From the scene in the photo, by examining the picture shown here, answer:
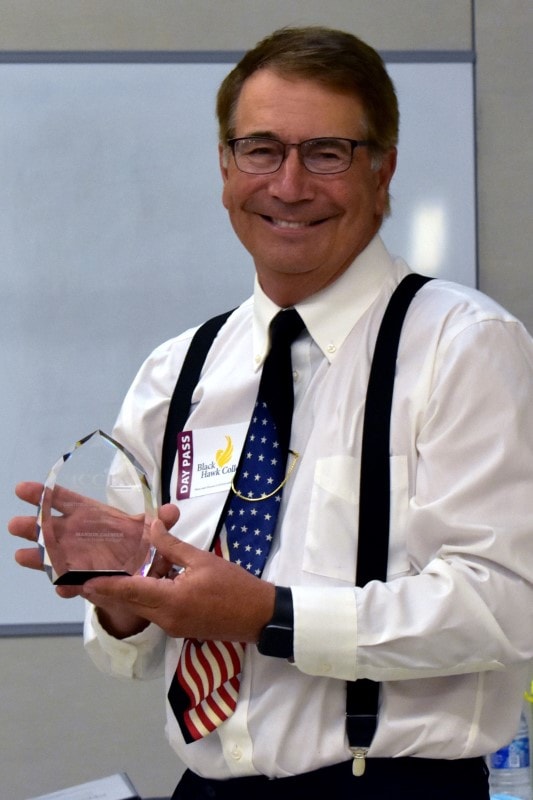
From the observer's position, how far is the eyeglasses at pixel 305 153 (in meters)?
1.50

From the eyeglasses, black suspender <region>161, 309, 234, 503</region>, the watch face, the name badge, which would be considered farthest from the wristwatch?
the eyeglasses

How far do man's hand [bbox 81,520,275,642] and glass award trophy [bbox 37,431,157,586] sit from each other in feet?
0.14

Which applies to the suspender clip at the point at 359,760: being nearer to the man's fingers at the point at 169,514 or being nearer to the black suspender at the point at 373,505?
the black suspender at the point at 373,505

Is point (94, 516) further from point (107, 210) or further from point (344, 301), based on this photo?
point (107, 210)

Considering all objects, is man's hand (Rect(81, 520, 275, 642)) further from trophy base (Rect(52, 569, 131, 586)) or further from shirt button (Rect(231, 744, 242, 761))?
shirt button (Rect(231, 744, 242, 761))

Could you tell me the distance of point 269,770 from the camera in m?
1.35

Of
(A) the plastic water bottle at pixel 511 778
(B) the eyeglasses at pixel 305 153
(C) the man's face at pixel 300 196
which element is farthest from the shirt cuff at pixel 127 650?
(A) the plastic water bottle at pixel 511 778

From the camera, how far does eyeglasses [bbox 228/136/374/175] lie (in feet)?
4.93

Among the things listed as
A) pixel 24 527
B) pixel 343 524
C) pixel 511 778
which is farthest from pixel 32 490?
pixel 511 778

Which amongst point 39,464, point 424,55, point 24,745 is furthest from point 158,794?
point 424,55

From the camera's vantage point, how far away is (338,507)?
136 cm

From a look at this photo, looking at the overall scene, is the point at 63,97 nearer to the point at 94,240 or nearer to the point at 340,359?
the point at 94,240

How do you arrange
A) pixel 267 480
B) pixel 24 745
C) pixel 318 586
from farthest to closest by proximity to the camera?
pixel 24 745
pixel 267 480
pixel 318 586

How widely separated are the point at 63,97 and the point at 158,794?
6.46 ft
